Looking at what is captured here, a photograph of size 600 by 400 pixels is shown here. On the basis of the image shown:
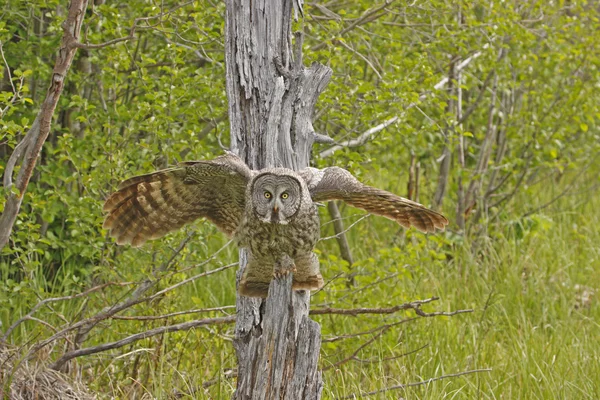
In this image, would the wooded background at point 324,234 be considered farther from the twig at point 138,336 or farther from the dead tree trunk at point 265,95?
the dead tree trunk at point 265,95

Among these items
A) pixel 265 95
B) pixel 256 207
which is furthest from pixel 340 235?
pixel 256 207

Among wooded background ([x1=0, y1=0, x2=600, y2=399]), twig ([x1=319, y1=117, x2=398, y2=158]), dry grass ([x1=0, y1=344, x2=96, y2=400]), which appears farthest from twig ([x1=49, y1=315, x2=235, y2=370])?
twig ([x1=319, y1=117, x2=398, y2=158])

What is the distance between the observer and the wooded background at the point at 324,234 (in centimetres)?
517

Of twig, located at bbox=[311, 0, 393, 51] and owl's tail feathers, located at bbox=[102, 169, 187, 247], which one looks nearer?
owl's tail feathers, located at bbox=[102, 169, 187, 247]

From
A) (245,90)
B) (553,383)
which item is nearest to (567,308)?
(553,383)

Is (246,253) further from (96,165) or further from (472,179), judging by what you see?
(472,179)

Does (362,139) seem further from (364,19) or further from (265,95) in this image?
(265,95)

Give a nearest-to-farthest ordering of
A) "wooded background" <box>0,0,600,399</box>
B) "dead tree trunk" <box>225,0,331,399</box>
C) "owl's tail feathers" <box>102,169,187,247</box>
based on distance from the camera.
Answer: "dead tree trunk" <box>225,0,331,399</box> < "owl's tail feathers" <box>102,169,187,247</box> < "wooded background" <box>0,0,600,399</box>

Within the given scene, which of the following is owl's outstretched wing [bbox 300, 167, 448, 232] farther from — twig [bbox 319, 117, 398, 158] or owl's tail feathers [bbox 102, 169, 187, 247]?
twig [bbox 319, 117, 398, 158]

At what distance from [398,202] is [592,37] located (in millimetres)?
4413

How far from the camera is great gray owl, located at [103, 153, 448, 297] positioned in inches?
144

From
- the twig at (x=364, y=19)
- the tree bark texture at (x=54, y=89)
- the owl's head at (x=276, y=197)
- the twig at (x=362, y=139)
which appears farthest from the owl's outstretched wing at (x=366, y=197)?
the twig at (x=364, y=19)

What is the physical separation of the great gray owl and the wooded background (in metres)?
0.70

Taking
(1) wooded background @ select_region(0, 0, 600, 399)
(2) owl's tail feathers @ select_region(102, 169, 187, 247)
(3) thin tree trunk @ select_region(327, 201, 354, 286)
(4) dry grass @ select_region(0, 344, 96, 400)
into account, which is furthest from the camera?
(3) thin tree trunk @ select_region(327, 201, 354, 286)
